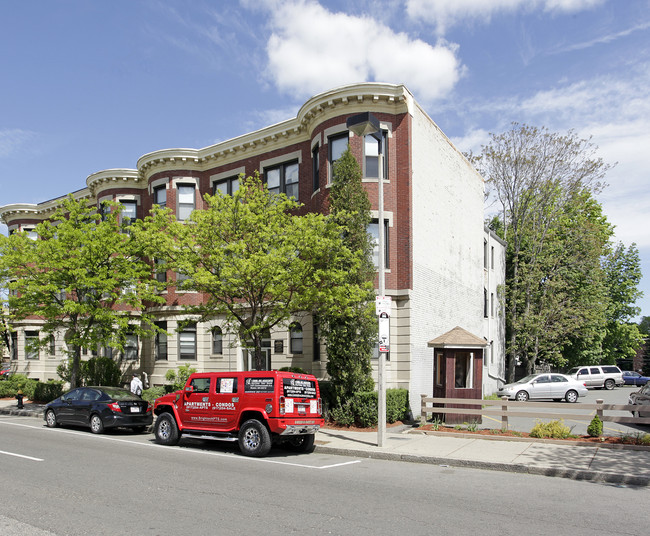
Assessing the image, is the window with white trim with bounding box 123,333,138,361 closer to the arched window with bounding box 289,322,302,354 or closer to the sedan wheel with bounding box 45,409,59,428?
the sedan wheel with bounding box 45,409,59,428

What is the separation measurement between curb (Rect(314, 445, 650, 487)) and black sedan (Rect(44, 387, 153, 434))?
6738 mm

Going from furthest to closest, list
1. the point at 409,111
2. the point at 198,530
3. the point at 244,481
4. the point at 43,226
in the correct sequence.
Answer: the point at 43,226, the point at 409,111, the point at 244,481, the point at 198,530

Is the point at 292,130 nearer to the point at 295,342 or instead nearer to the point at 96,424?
the point at 295,342

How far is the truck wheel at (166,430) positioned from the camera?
Answer: 1468 cm

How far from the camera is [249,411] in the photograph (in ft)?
43.2

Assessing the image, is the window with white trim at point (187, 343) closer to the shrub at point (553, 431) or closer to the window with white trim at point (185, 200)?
the window with white trim at point (185, 200)

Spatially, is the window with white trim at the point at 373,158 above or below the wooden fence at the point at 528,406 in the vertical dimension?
above

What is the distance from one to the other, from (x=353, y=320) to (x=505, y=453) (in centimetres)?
661

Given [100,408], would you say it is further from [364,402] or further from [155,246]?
[364,402]

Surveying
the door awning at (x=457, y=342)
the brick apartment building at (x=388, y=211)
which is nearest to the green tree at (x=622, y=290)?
the brick apartment building at (x=388, y=211)

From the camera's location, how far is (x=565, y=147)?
34.6 meters

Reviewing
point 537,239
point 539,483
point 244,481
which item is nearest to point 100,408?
point 244,481

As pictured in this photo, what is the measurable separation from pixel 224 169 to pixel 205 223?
10.6 meters

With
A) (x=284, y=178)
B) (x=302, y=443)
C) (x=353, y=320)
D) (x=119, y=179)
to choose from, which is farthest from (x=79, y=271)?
(x=302, y=443)
